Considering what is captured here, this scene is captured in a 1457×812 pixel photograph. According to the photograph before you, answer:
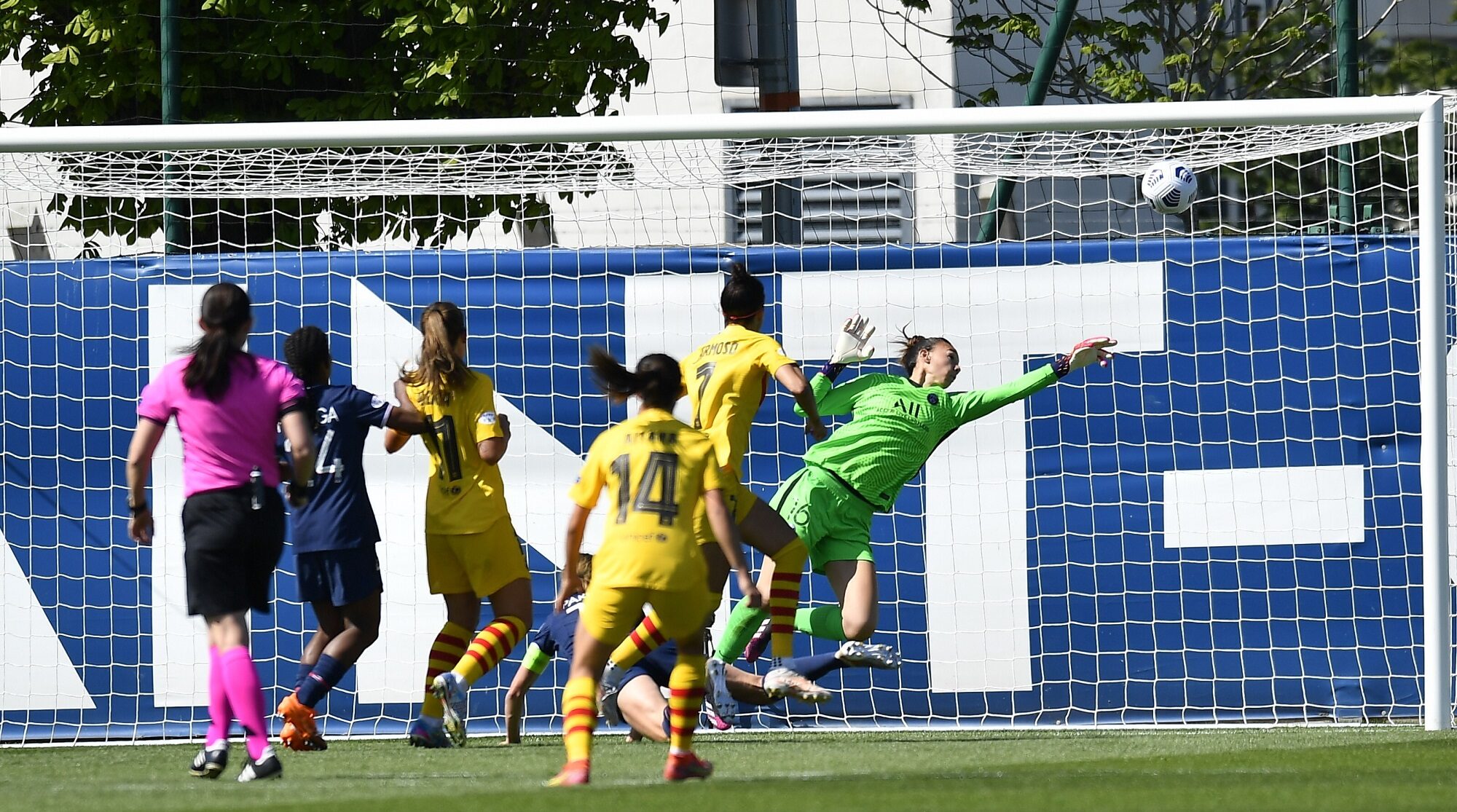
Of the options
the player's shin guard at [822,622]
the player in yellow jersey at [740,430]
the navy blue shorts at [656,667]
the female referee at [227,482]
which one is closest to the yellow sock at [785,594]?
the player in yellow jersey at [740,430]

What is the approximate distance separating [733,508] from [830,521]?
79 cm

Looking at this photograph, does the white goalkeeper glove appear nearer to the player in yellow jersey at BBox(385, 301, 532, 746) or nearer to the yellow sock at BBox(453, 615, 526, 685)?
the player in yellow jersey at BBox(385, 301, 532, 746)

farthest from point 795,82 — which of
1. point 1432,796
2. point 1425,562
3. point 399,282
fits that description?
point 1432,796

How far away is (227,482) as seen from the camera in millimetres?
6023

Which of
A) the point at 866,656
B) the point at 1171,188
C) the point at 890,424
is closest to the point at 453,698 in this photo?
the point at 866,656

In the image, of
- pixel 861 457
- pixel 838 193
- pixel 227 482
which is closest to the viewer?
pixel 227 482

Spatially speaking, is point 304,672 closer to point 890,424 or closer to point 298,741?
point 298,741

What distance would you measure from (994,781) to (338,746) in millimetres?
3282

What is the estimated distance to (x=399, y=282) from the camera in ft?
29.6

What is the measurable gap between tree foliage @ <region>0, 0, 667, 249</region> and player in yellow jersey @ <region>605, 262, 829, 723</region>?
3.27 metres

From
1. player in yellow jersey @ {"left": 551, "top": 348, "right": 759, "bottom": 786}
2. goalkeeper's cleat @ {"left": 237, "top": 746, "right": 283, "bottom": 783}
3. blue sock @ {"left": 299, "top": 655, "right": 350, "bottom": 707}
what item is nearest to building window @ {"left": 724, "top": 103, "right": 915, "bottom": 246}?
player in yellow jersey @ {"left": 551, "top": 348, "right": 759, "bottom": 786}

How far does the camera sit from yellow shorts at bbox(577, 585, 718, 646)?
557cm

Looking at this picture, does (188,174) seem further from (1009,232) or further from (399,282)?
(1009,232)

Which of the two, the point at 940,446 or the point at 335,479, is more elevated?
the point at 940,446
